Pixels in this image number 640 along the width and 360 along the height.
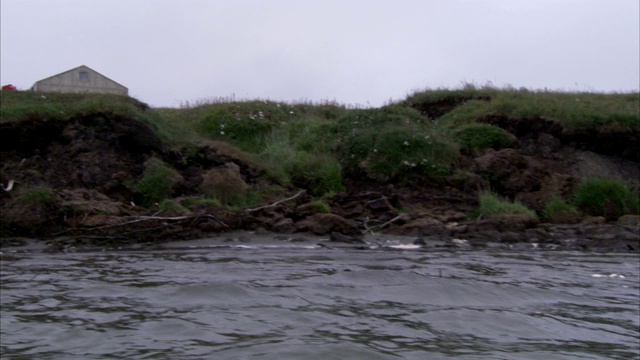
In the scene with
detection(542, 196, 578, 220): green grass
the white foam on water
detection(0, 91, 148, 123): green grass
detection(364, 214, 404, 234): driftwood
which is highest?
detection(0, 91, 148, 123): green grass

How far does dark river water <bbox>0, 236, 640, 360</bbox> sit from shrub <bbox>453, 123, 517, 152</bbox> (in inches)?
283

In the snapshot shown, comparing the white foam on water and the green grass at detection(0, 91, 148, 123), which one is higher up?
the green grass at detection(0, 91, 148, 123)

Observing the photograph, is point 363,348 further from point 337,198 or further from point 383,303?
point 337,198

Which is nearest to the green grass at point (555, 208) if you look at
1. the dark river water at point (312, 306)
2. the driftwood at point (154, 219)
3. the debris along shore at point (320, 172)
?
the debris along shore at point (320, 172)

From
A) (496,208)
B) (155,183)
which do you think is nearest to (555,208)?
(496,208)

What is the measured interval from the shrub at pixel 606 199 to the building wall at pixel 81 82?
12.3 metres

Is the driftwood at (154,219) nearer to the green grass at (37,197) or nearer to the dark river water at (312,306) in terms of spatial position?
the green grass at (37,197)

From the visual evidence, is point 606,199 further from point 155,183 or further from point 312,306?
point 312,306

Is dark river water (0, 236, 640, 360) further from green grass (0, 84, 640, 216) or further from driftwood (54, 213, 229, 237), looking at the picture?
green grass (0, 84, 640, 216)

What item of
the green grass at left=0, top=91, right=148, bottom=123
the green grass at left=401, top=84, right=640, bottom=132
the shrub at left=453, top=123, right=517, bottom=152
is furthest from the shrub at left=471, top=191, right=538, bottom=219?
the green grass at left=0, top=91, right=148, bottom=123

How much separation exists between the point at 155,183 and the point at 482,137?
25.2 feet

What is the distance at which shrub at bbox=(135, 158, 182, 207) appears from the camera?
14203mm

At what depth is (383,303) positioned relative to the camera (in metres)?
7.46

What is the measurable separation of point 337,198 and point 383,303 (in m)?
7.30
